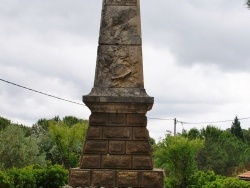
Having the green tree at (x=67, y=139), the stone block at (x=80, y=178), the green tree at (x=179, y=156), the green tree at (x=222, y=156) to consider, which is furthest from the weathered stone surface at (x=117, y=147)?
the green tree at (x=222, y=156)

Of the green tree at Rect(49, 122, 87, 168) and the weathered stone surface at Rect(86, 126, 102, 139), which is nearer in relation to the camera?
the weathered stone surface at Rect(86, 126, 102, 139)

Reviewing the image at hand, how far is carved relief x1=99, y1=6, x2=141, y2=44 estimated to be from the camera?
7582 millimetres

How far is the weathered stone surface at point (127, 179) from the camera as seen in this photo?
7.20 m

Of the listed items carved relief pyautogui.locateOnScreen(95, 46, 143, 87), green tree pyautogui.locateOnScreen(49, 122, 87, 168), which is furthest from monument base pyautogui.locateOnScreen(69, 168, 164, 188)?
green tree pyautogui.locateOnScreen(49, 122, 87, 168)

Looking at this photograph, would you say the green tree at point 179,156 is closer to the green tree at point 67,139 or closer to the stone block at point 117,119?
the green tree at point 67,139

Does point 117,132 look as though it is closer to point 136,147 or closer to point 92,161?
point 136,147

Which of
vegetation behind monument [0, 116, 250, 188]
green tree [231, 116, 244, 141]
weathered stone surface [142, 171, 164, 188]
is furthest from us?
green tree [231, 116, 244, 141]

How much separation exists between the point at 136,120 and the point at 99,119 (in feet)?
1.75

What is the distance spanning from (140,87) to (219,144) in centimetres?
3185

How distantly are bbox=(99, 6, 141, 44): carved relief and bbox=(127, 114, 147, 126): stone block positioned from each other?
3.63 ft

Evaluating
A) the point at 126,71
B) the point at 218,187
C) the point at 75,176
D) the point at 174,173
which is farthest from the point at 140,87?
the point at 174,173

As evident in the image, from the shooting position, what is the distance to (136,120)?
289 inches

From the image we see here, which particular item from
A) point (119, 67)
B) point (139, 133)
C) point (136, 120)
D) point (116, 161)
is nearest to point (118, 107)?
point (136, 120)

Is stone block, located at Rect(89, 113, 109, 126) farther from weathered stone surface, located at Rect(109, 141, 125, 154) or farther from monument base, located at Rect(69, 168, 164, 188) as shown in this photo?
monument base, located at Rect(69, 168, 164, 188)
